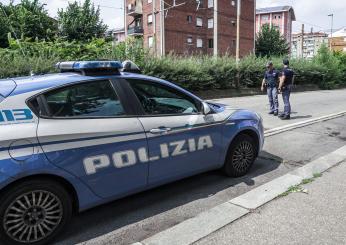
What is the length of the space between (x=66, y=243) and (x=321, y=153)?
16.3ft

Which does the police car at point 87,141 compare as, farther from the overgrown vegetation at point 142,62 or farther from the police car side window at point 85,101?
the overgrown vegetation at point 142,62

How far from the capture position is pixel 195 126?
4406 mm

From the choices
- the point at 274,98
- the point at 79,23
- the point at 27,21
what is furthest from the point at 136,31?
the point at 274,98

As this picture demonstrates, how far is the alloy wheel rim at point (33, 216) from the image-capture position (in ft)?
10.2

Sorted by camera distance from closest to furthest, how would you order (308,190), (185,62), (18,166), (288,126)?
(18,166)
(308,190)
(288,126)
(185,62)

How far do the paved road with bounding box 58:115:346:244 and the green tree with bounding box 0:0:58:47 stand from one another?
27445mm

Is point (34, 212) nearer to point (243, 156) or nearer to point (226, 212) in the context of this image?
point (226, 212)

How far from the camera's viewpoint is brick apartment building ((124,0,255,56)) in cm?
4662

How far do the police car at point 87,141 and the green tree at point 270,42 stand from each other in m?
56.6

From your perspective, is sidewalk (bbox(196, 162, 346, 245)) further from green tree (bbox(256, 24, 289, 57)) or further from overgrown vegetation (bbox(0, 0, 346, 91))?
green tree (bbox(256, 24, 289, 57))

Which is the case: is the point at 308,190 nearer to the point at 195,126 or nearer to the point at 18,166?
the point at 195,126

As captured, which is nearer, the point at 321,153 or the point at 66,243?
the point at 66,243

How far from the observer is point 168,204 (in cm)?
433

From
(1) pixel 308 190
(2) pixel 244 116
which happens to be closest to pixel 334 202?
(1) pixel 308 190
